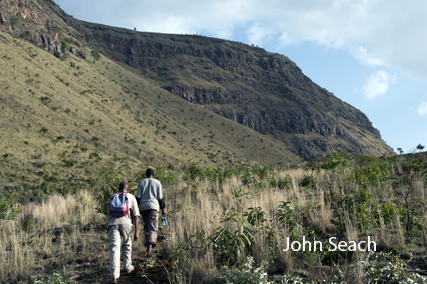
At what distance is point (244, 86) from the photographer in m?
133

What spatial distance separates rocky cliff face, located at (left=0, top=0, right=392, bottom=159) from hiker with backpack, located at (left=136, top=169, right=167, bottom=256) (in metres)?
106

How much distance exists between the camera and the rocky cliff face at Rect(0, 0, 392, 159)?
11744cm

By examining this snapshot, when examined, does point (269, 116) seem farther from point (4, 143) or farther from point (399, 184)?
point (399, 184)

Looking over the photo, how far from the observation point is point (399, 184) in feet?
25.1

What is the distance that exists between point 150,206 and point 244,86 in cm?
13169

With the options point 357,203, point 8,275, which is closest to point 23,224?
point 8,275

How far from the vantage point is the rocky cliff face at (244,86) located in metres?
117

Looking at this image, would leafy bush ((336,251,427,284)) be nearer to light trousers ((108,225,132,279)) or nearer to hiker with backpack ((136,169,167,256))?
light trousers ((108,225,132,279))

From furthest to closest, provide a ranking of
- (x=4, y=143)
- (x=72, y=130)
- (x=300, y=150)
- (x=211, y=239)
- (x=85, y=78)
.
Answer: (x=300, y=150), (x=85, y=78), (x=72, y=130), (x=4, y=143), (x=211, y=239)

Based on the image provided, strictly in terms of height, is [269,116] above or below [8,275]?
above

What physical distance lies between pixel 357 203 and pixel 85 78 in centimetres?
6632

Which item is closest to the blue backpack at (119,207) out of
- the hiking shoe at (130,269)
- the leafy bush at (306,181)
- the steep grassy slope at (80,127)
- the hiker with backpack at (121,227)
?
the hiker with backpack at (121,227)

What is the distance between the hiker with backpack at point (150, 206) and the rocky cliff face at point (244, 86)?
106 meters

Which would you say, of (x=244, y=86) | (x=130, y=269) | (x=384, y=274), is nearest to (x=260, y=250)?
(x=384, y=274)
